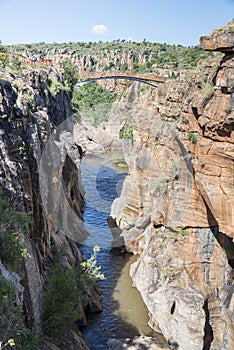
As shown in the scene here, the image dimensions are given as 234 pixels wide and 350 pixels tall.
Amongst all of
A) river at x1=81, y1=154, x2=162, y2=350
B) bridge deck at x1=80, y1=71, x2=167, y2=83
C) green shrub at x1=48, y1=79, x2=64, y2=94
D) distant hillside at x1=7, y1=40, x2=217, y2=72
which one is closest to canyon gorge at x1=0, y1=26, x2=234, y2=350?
river at x1=81, y1=154, x2=162, y2=350

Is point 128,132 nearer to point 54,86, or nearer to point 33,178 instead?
point 54,86

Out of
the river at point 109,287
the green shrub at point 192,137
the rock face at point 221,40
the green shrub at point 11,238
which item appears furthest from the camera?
the river at point 109,287

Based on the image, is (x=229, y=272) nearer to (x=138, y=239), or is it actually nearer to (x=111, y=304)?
(x=111, y=304)

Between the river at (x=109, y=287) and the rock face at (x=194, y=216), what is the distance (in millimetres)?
679

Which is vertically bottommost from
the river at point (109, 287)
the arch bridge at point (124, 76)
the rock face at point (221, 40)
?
the river at point (109, 287)

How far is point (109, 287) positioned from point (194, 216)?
20.8ft

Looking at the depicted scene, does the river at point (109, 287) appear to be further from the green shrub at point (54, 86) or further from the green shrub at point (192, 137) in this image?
the green shrub at point (54, 86)

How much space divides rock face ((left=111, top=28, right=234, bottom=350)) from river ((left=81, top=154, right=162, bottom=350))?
679 mm

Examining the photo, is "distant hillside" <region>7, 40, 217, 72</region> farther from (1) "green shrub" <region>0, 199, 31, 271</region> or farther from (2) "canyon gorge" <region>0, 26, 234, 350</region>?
(1) "green shrub" <region>0, 199, 31, 271</region>

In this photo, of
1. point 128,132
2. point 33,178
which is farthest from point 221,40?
point 128,132

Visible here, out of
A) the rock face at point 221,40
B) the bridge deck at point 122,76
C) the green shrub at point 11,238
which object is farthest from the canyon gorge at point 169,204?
the bridge deck at point 122,76

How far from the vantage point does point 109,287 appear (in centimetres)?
2098

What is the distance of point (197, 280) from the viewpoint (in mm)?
17078

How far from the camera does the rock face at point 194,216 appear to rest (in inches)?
595
